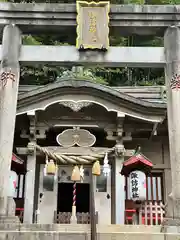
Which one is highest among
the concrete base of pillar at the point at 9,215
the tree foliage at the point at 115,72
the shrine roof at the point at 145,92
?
the tree foliage at the point at 115,72

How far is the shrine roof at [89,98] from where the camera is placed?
10.1 meters

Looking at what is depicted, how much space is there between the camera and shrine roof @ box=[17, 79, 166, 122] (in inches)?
400

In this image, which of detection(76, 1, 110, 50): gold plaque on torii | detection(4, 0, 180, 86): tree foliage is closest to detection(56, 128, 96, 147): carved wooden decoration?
detection(76, 1, 110, 50): gold plaque on torii

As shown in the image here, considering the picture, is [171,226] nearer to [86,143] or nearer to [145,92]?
[86,143]

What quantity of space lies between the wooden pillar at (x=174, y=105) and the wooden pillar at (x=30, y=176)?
4.51m

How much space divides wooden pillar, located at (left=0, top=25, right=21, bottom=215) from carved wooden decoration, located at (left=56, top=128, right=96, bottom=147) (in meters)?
3.39

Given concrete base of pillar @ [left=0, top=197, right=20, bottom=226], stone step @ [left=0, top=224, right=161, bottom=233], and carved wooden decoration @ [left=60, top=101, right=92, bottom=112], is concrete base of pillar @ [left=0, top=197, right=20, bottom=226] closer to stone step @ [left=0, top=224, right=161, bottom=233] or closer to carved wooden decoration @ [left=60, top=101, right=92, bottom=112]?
stone step @ [left=0, top=224, right=161, bottom=233]

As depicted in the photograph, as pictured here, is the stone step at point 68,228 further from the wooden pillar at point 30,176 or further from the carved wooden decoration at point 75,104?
the carved wooden decoration at point 75,104

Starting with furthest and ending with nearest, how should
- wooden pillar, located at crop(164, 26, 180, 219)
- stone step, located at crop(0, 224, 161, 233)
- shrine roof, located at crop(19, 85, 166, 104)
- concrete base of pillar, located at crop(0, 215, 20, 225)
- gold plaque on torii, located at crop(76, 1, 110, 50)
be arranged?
shrine roof, located at crop(19, 85, 166, 104) < gold plaque on torii, located at crop(76, 1, 110, 50) < wooden pillar, located at crop(164, 26, 180, 219) < concrete base of pillar, located at crop(0, 215, 20, 225) < stone step, located at crop(0, 224, 161, 233)

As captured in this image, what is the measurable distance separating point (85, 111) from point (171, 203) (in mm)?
4830

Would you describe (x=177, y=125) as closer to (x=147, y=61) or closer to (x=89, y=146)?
(x=147, y=61)

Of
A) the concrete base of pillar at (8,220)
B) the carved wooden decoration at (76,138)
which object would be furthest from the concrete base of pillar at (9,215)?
the carved wooden decoration at (76,138)

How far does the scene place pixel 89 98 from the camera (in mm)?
10367

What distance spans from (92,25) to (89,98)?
266cm
